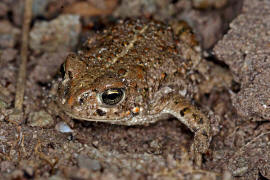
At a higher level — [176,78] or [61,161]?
[176,78]

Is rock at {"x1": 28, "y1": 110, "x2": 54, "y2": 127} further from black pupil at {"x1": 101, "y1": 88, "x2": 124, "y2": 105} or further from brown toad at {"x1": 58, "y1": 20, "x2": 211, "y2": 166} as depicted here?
black pupil at {"x1": 101, "y1": 88, "x2": 124, "y2": 105}

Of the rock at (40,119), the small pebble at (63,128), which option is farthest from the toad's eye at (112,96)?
the rock at (40,119)

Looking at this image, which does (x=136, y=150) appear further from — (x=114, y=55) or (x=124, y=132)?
(x=114, y=55)

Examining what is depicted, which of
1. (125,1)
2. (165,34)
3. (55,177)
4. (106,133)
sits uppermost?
(125,1)

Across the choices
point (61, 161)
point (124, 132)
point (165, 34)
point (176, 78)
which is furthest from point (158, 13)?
point (61, 161)

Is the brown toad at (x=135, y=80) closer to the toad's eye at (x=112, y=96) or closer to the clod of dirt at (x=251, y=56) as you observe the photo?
the toad's eye at (x=112, y=96)

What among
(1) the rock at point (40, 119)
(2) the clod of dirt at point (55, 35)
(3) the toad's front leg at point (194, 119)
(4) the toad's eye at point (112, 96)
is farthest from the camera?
(2) the clod of dirt at point (55, 35)

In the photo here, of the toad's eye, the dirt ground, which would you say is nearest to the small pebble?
the dirt ground

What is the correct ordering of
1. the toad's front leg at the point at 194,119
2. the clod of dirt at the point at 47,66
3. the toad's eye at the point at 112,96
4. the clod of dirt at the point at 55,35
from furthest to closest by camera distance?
the clod of dirt at the point at 55,35, the clod of dirt at the point at 47,66, the toad's front leg at the point at 194,119, the toad's eye at the point at 112,96

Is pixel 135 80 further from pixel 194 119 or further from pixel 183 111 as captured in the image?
pixel 194 119
